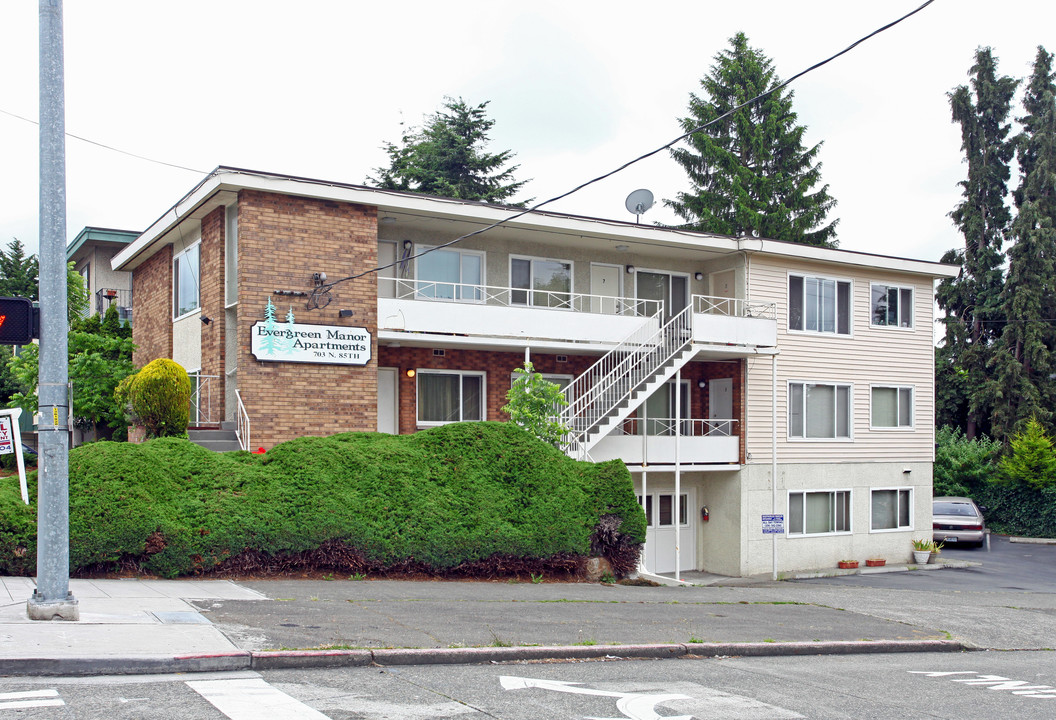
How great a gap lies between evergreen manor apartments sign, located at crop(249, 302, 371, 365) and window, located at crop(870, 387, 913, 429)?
48.7 feet

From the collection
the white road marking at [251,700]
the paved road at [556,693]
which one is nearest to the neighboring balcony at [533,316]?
the paved road at [556,693]

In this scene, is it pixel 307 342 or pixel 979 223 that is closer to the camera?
pixel 307 342

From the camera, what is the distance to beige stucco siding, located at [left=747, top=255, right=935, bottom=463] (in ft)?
81.6

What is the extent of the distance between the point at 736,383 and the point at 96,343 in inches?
670

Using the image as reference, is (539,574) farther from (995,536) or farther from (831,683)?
(995,536)

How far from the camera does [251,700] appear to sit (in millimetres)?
7195

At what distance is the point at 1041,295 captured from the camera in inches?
1718

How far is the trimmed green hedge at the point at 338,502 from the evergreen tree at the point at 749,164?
2914 cm

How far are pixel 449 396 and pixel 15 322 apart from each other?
516 inches

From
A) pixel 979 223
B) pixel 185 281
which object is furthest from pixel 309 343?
pixel 979 223

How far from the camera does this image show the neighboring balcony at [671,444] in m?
22.1

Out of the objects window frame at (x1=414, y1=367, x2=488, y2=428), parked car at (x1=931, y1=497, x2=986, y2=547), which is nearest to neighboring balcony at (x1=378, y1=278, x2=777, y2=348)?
window frame at (x1=414, y1=367, x2=488, y2=428)

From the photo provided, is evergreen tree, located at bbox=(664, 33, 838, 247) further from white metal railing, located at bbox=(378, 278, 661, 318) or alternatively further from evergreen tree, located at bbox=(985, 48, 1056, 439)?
white metal railing, located at bbox=(378, 278, 661, 318)

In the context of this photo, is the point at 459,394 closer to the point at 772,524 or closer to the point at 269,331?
the point at 269,331
